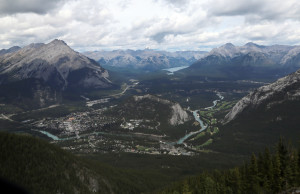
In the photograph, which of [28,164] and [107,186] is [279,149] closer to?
[107,186]

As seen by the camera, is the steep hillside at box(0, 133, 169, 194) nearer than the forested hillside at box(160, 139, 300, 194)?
No

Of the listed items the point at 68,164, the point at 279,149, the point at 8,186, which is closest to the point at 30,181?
the point at 68,164

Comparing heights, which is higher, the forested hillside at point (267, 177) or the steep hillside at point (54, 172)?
the forested hillside at point (267, 177)

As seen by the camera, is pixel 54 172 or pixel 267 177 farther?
pixel 54 172

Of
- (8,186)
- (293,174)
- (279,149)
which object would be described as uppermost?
(8,186)

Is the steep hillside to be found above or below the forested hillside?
below

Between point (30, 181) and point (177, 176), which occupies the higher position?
point (30, 181)

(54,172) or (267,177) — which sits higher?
(267,177)

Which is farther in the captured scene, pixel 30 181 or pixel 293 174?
pixel 30 181

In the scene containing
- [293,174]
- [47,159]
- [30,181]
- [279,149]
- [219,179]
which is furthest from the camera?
[47,159]

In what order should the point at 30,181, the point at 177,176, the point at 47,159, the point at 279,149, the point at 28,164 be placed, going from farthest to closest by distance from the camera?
the point at 177,176 < the point at 47,159 < the point at 28,164 < the point at 30,181 < the point at 279,149

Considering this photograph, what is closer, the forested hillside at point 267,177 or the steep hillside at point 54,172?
the forested hillside at point 267,177
